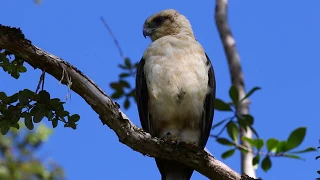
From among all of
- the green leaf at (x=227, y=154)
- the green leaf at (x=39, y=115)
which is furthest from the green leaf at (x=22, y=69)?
the green leaf at (x=227, y=154)

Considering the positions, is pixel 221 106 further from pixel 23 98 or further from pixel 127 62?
pixel 23 98

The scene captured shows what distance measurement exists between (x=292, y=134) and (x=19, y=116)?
321 cm

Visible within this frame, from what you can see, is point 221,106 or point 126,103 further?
point 126,103

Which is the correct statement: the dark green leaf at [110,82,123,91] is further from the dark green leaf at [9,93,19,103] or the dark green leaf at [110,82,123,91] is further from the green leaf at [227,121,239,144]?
the dark green leaf at [9,93,19,103]

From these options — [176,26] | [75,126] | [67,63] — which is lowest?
[75,126]

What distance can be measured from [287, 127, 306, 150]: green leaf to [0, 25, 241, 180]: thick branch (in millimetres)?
2133

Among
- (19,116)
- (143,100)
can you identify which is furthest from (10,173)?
(19,116)

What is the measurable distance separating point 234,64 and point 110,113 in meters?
4.16

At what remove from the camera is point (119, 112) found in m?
4.54

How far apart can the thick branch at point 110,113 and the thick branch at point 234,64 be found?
239cm

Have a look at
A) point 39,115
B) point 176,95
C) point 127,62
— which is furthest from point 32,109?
point 127,62

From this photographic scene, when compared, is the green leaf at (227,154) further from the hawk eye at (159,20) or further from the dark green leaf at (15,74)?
the dark green leaf at (15,74)

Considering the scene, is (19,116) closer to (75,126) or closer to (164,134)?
(75,126)

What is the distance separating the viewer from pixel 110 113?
14.9ft
